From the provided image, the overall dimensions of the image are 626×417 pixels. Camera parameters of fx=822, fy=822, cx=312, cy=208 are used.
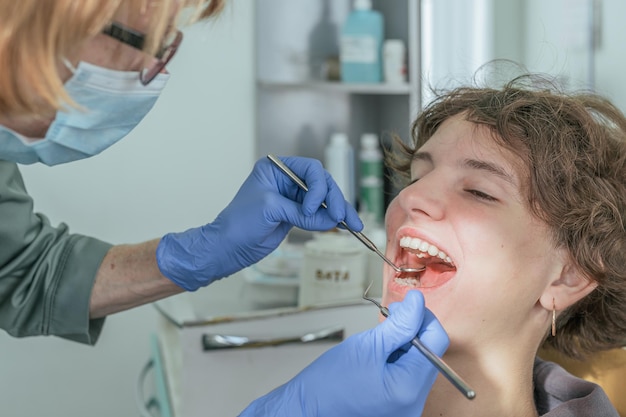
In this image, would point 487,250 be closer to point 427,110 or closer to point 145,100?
point 427,110

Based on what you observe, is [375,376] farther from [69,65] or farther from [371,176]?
[371,176]

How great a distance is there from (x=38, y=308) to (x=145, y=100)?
22.2 inches

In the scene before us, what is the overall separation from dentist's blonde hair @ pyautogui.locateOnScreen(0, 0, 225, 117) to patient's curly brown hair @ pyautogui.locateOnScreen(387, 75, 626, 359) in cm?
68

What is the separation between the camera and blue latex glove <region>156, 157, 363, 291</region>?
1.47 metres

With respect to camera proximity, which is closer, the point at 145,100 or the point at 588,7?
the point at 145,100

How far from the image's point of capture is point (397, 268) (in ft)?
4.65

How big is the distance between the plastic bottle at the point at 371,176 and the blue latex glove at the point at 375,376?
1531mm

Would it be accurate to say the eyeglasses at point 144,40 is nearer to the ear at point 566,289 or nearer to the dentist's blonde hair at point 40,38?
the dentist's blonde hair at point 40,38

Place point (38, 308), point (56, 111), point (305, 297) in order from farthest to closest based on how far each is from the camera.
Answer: point (305, 297) < point (38, 308) < point (56, 111)

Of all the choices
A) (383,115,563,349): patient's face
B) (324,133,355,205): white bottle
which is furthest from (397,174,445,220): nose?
(324,133,355,205): white bottle

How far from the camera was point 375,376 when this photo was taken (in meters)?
1.16

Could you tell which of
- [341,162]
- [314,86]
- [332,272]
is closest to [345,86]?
[314,86]

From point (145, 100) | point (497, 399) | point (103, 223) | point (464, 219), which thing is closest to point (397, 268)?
point (464, 219)

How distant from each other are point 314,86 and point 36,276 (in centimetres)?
137
